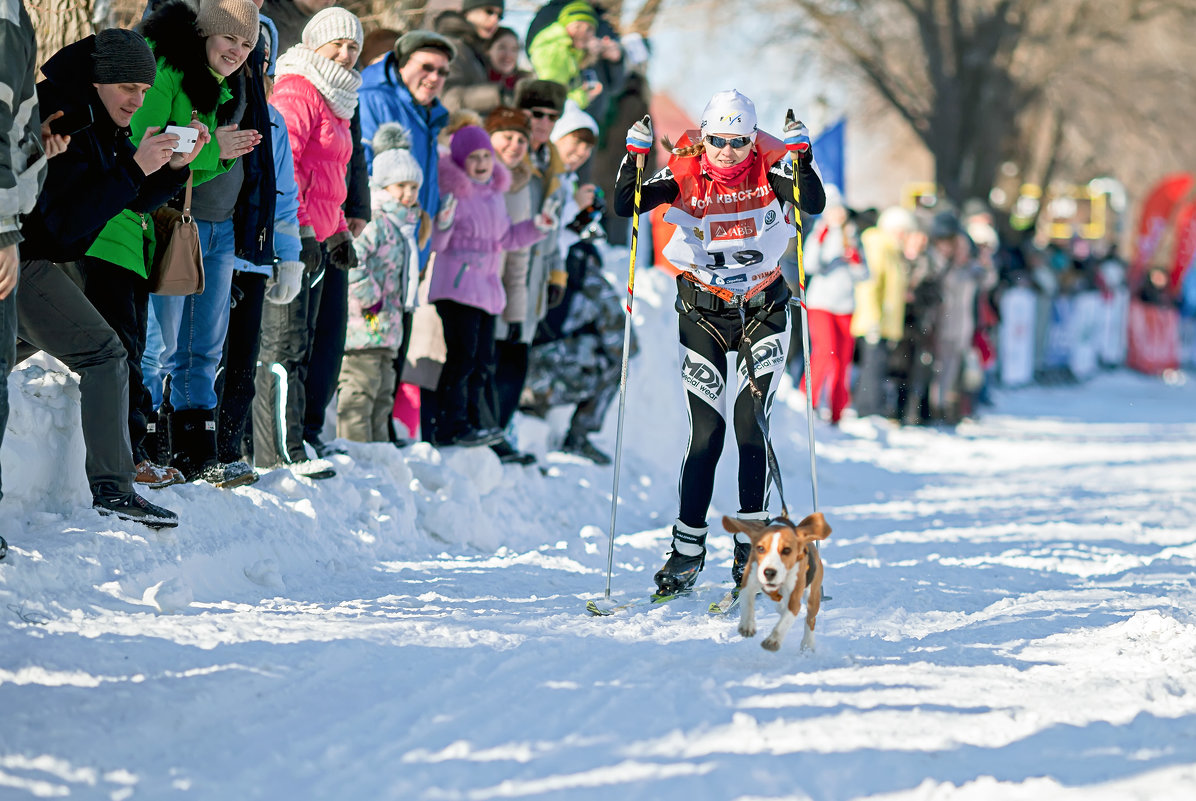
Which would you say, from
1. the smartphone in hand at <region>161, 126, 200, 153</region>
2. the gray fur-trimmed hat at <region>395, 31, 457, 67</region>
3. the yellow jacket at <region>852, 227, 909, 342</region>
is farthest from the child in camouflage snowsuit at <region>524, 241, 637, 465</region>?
the yellow jacket at <region>852, 227, 909, 342</region>

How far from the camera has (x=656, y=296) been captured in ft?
38.4

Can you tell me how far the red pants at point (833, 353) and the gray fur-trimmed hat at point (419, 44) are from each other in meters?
6.55

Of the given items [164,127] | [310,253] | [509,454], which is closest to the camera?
[164,127]

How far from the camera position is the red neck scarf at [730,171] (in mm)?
6090

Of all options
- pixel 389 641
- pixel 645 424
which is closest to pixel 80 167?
pixel 389 641

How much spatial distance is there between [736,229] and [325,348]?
7.67 feet

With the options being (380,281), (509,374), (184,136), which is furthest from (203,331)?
(509,374)

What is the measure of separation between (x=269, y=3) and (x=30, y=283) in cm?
333

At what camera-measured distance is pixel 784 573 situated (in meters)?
4.89

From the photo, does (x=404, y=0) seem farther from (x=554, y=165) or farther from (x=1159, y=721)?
(x=1159, y=721)

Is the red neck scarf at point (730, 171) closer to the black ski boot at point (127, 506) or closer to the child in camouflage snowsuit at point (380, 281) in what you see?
the child in camouflage snowsuit at point (380, 281)

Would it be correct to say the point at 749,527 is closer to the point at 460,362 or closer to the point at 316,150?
the point at 316,150

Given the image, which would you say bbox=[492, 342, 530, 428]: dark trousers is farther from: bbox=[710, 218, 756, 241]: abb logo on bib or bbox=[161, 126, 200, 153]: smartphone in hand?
bbox=[161, 126, 200, 153]: smartphone in hand

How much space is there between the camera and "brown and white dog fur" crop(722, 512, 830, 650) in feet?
16.1
